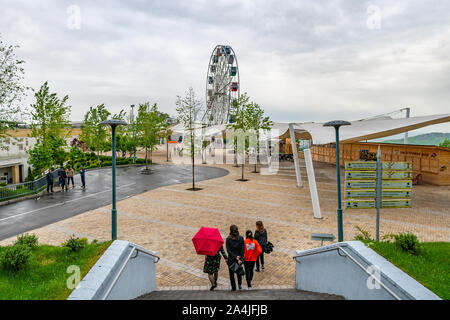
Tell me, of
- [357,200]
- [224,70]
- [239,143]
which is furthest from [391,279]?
[224,70]

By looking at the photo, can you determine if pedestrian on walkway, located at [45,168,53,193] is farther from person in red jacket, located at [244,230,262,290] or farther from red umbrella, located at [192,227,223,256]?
person in red jacket, located at [244,230,262,290]

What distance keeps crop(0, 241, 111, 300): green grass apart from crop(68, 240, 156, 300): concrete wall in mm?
363

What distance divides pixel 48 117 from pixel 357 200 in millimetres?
24831

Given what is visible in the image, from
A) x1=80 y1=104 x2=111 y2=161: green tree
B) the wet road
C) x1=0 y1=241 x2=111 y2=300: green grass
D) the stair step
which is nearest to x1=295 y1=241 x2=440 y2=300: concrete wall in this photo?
the stair step

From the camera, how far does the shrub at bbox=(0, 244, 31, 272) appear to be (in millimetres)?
5262

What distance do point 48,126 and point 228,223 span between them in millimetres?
19976

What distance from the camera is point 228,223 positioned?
41.5 feet

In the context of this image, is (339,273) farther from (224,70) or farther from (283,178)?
Answer: (224,70)

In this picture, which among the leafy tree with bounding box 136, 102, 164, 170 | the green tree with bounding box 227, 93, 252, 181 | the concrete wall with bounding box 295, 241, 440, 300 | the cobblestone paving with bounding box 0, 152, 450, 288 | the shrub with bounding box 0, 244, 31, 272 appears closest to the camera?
the concrete wall with bounding box 295, 241, 440, 300

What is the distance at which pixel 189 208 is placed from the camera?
50.6 ft

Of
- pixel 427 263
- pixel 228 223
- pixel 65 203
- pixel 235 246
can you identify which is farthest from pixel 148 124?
pixel 427 263

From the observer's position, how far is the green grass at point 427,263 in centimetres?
439

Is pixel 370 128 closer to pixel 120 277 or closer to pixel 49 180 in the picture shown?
pixel 120 277
